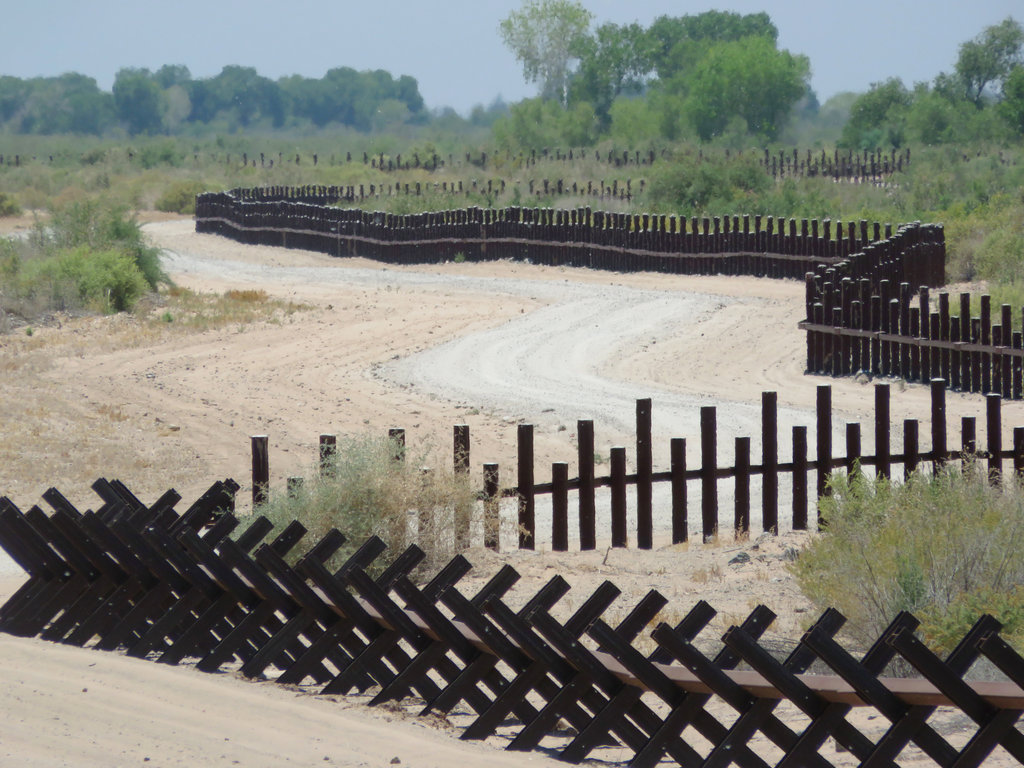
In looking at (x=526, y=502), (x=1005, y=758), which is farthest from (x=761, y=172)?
(x=1005, y=758)

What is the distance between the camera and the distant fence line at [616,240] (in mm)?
23844

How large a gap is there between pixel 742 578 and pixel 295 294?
831 inches

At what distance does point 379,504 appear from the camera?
8.10 meters

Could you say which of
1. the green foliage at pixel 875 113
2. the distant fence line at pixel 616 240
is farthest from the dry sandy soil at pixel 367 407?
the green foliage at pixel 875 113

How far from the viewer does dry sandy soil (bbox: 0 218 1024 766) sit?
5.16 meters

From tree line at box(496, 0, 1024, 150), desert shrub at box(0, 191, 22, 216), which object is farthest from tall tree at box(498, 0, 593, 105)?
desert shrub at box(0, 191, 22, 216)

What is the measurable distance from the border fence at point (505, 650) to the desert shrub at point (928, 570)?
391mm

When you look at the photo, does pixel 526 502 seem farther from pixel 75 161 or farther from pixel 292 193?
pixel 75 161

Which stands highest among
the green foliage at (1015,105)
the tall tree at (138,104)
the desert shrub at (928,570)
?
the tall tree at (138,104)

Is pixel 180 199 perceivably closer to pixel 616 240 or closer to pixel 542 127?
pixel 616 240

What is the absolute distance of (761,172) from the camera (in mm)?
41469

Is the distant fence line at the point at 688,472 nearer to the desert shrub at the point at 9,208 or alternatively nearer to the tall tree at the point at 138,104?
the desert shrub at the point at 9,208

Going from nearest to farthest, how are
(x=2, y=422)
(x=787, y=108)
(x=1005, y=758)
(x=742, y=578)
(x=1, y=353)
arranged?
(x=1005, y=758), (x=742, y=578), (x=2, y=422), (x=1, y=353), (x=787, y=108)

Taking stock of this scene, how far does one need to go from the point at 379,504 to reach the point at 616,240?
912 inches
